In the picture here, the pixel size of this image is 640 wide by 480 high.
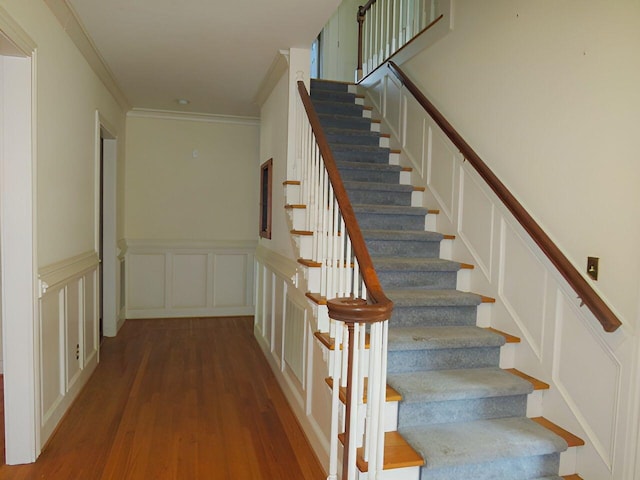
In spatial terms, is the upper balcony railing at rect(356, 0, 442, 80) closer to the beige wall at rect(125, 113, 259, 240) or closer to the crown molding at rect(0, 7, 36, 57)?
the beige wall at rect(125, 113, 259, 240)

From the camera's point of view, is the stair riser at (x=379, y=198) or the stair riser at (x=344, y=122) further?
the stair riser at (x=344, y=122)

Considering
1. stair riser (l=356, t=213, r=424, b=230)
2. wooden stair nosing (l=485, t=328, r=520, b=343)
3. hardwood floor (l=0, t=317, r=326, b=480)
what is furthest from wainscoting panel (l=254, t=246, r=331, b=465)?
wooden stair nosing (l=485, t=328, r=520, b=343)

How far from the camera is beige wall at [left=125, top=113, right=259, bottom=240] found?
18.3ft

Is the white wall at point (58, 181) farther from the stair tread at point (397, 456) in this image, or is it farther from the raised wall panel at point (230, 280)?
the raised wall panel at point (230, 280)

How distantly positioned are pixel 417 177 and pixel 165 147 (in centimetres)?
333

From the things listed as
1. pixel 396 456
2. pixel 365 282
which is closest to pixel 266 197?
pixel 365 282

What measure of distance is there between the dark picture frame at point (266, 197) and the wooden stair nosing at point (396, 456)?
2.58 m

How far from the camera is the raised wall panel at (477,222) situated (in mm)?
2938

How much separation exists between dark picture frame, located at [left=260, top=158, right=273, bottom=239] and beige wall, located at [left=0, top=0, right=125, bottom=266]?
4.99 ft

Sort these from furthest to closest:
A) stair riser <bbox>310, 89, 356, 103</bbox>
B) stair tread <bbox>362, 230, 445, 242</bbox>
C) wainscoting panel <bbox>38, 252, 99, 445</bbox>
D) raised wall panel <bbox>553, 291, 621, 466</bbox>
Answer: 1. stair riser <bbox>310, 89, 356, 103</bbox>
2. stair tread <bbox>362, 230, 445, 242</bbox>
3. wainscoting panel <bbox>38, 252, 99, 445</bbox>
4. raised wall panel <bbox>553, 291, 621, 466</bbox>

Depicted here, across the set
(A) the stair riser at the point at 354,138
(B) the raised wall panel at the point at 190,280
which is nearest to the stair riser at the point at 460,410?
(A) the stair riser at the point at 354,138

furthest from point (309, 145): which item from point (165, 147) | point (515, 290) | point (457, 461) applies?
point (165, 147)

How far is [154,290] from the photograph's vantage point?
5.71m

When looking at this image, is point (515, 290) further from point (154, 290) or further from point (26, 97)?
point (154, 290)
